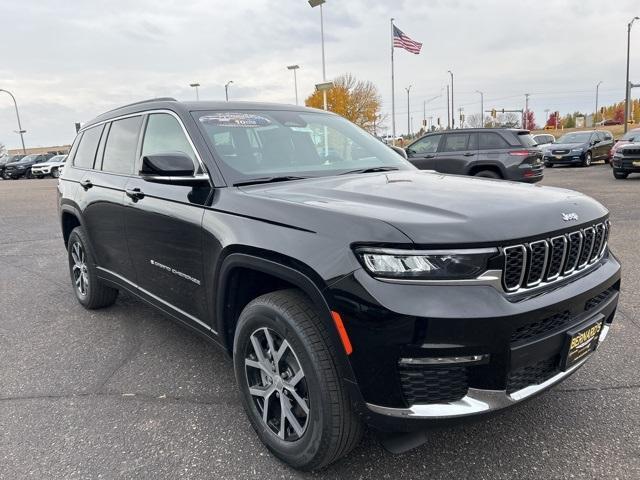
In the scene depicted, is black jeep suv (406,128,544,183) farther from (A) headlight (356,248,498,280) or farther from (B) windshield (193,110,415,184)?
(A) headlight (356,248,498,280)

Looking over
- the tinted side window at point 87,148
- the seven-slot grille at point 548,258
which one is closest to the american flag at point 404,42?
the tinted side window at point 87,148

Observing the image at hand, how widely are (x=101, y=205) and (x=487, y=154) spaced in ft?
31.3

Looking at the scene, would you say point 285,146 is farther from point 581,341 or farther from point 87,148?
point 87,148

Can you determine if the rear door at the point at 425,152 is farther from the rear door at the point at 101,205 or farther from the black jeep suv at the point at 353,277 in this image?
the black jeep suv at the point at 353,277

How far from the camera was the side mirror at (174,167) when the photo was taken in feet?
9.21

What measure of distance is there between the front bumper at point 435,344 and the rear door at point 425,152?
10.5 m

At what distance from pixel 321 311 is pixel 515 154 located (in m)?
10.4

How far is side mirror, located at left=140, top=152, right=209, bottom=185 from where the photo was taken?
2.81 meters

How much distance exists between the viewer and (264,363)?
8.18 ft

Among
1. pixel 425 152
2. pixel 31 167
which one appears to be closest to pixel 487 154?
pixel 425 152

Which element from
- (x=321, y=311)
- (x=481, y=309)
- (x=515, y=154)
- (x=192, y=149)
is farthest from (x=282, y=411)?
(x=515, y=154)

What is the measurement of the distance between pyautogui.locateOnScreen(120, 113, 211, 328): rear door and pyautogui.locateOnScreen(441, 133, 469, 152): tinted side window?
32.0ft

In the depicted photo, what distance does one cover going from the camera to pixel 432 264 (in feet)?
6.39

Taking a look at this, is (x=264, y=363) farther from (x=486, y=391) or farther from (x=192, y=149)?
(x=192, y=149)
